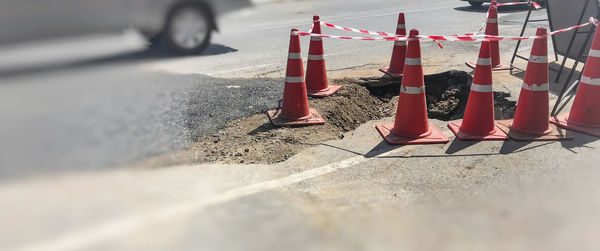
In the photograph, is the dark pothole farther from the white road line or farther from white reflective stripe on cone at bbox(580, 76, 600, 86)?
the white road line

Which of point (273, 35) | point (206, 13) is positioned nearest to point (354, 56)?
point (273, 35)

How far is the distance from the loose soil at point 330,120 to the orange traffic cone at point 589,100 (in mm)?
839

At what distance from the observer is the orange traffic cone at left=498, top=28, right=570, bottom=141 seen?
468cm

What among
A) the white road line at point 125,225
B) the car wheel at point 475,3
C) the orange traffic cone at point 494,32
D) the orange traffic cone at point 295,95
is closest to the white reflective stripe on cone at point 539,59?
the orange traffic cone at point 295,95

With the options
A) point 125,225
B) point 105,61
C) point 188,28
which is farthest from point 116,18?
point 125,225

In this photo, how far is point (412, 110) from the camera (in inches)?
184

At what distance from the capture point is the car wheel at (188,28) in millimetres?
1191

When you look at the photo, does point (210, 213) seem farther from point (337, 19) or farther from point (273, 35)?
point (337, 19)

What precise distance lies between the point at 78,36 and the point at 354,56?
7.65 meters

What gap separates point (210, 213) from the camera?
9.62ft

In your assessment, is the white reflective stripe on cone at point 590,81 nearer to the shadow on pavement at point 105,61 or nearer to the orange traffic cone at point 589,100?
the orange traffic cone at point 589,100

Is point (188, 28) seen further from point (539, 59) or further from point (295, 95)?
point (539, 59)

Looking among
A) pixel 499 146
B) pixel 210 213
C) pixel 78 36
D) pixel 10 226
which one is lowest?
pixel 499 146

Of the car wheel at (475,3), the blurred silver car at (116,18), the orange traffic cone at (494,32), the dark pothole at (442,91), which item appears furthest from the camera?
the car wheel at (475,3)
